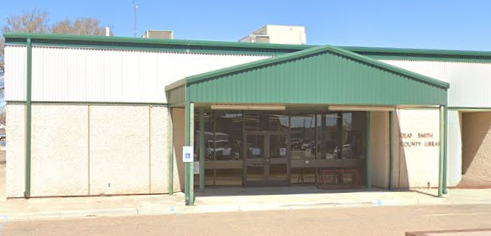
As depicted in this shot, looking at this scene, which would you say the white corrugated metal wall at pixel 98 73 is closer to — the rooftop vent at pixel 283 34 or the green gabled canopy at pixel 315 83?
the green gabled canopy at pixel 315 83

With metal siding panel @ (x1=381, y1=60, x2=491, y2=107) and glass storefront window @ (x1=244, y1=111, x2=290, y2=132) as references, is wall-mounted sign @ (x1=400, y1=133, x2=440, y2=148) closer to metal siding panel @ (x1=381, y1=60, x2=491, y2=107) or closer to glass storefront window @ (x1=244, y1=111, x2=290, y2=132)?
metal siding panel @ (x1=381, y1=60, x2=491, y2=107)

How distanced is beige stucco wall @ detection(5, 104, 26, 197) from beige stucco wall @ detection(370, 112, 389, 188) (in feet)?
40.6

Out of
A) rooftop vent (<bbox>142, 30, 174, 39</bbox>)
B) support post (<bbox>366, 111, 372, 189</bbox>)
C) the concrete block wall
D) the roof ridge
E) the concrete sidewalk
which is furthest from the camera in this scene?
support post (<bbox>366, 111, 372, 189</bbox>)

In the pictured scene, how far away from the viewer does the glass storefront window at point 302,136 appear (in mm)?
21484

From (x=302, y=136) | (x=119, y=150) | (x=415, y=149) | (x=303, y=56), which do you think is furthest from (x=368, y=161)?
(x=119, y=150)

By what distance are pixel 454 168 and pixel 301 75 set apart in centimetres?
833

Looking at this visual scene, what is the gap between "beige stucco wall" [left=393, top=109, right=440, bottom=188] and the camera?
20.7 meters

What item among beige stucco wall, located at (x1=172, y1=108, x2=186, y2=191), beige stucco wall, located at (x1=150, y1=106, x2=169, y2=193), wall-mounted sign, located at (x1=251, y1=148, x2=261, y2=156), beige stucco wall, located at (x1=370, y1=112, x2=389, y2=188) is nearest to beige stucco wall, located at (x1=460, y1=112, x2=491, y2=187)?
beige stucco wall, located at (x1=370, y1=112, x2=389, y2=188)

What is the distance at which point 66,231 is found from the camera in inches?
463

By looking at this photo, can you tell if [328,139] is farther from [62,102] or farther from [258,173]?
[62,102]

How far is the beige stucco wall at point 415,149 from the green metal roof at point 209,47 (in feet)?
7.10

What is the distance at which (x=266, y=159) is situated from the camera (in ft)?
68.6

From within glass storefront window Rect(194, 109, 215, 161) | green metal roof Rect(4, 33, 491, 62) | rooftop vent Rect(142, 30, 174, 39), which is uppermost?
rooftop vent Rect(142, 30, 174, 39)

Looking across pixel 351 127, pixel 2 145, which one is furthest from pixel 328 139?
pixel 2 145
